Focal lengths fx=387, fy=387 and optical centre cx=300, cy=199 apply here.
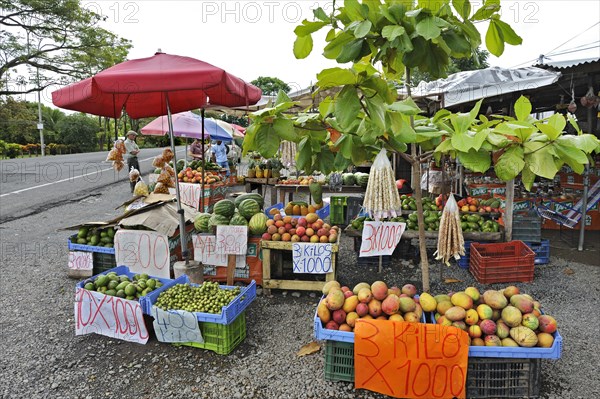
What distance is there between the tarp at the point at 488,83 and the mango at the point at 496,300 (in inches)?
154

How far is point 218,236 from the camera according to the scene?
4.52 meters

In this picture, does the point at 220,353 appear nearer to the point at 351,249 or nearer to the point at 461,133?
the point at 461,133

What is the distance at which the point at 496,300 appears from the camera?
2787mm

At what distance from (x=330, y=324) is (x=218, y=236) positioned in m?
2.12

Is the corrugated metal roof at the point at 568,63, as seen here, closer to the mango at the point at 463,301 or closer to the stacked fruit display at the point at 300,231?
the stacked fruit display at the point at 300,231

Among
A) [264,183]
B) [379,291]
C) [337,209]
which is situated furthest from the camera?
[264,183]

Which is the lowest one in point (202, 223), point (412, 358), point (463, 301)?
point (412, 358)

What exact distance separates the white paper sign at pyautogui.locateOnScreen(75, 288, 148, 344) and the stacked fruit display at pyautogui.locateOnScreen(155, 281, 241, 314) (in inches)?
10.0

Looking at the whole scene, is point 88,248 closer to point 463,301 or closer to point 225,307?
point 225,307

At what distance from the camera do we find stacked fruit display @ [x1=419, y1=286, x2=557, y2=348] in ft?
8.54

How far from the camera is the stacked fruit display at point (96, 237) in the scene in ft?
15.8

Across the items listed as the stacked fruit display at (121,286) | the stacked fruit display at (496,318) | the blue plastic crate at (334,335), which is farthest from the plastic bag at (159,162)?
the stacked fruit display at (496,318)

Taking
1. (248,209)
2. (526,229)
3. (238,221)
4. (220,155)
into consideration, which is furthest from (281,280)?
(220,155)

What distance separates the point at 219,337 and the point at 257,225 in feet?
5.30
